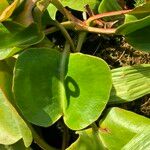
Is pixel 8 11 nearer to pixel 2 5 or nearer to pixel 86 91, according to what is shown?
pixel 2 5

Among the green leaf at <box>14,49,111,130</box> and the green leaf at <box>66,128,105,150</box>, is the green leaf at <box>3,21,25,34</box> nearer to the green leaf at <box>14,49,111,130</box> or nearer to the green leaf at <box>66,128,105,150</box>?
the green leaf at <box>14,49,111,130</box>

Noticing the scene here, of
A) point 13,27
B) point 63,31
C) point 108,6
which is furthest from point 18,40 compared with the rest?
point 108,6

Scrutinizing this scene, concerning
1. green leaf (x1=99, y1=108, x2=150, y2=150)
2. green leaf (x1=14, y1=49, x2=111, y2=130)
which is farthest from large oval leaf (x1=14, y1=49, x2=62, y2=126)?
green leaf (x1=99, y1=108, x2=150, y2=150)

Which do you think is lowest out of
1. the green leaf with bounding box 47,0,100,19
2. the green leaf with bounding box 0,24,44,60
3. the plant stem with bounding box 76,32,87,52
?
the plant stem with bounding box 76,32,87,52

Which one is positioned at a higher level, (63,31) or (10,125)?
(63,31)

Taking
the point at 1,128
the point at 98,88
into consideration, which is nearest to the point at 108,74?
the point at 98,88

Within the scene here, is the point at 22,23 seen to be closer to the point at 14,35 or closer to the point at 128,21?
the point at 14,35
